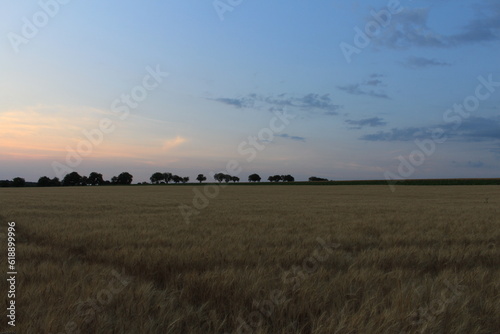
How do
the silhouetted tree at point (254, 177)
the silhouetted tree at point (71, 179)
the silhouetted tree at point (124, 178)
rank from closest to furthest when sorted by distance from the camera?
the silhouetted tree at point (71, 179) → the silhouetted tree at point (124, 178) → the silhouetted tree at point (254, 177)

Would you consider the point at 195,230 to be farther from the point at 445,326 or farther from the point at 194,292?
the point at 445,326

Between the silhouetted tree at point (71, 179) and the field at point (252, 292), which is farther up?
the silhouetted tree at point (71, 179)

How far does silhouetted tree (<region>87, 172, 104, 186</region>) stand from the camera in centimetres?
12754

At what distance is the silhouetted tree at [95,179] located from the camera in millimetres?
127544

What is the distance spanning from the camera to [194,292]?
153 inches

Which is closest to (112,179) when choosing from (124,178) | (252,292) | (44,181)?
(124,178)

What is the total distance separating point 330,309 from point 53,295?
2.85 meters

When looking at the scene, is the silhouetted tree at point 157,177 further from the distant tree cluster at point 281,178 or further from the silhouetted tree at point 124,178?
the distant tree cluster at point 281,178

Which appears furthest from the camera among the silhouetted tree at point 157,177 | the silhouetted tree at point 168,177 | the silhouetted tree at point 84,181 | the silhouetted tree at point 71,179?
the silhouetted tree at point 157,177

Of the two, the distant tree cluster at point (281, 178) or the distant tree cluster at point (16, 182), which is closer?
the distant tree cluster at point (16, 182)

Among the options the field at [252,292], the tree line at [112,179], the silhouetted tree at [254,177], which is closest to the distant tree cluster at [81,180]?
the tree line at [112,179]

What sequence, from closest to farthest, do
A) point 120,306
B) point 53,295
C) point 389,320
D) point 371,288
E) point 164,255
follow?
point 389,320 < point 120,306 < point 53,295 < point 371,288 < point 164,255

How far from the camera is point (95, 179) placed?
423 ft

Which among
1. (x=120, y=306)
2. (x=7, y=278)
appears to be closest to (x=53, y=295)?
(x=120, y=306)
